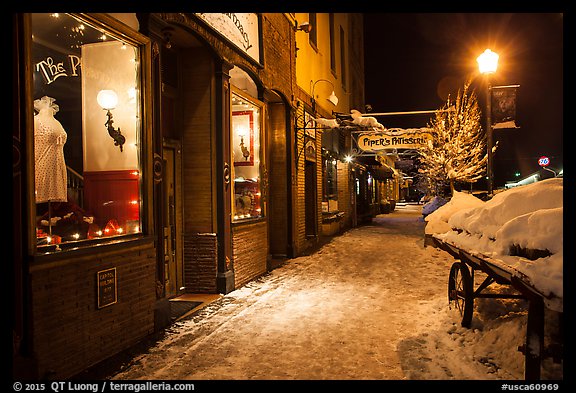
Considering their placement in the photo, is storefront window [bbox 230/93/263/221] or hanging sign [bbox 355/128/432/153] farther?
hanging sign [bbox 355/128/432/153]

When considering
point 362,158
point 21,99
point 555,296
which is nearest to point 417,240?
point 362,158

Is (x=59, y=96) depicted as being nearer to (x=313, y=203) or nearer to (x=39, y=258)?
(x=39, y=258)

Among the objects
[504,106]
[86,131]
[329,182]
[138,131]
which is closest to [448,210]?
[504,106]

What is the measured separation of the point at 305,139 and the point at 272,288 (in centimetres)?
583

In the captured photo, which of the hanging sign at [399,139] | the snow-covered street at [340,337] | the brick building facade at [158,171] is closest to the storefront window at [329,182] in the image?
the hanging sign at [399,139]

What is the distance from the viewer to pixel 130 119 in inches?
231

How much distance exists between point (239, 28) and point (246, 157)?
2635 millimetres

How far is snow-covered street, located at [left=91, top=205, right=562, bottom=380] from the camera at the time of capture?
4.52 meters

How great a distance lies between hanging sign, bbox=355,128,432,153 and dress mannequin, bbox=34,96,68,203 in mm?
13030

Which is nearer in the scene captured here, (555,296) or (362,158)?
(555,296)

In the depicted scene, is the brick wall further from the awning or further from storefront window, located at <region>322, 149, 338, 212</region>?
the awning

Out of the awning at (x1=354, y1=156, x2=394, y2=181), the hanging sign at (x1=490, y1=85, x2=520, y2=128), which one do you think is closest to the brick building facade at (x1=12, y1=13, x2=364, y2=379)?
the hanging sign at (x1=490, y1=85, x2=520, y2=128)

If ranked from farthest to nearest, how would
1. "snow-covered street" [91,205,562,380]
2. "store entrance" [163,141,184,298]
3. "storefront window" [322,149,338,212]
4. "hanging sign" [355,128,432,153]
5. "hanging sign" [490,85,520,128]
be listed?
"hanging sign" [355,128,432,153] < "storefront window" [322,149,338,212] < "hanging sign" [490,85,520,128] < "store entrance" [163,141,184,298] < "snow-covered street" [91,205,562,380]

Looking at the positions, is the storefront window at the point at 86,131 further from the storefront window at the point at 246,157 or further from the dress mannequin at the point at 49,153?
the storefront window at the point at 246,157
